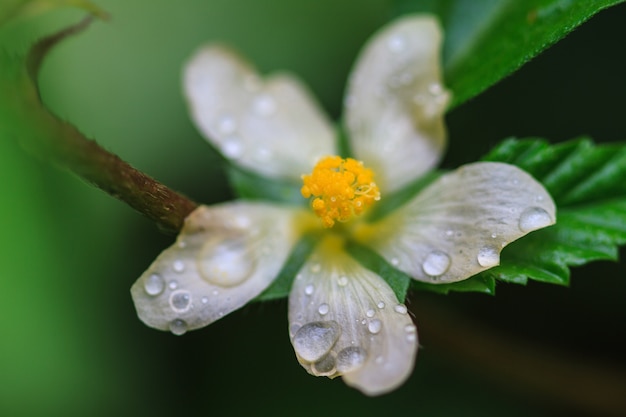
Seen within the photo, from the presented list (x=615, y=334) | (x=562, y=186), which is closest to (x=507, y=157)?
(x=562, y=186)

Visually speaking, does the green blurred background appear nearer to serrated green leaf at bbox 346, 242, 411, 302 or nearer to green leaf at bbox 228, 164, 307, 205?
serrated green leaf at bbox 346, 242, 411, 302

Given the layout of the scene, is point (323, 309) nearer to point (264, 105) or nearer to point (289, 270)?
point (289, 270)

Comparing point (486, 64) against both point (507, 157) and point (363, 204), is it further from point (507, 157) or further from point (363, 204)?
point (363, 204)

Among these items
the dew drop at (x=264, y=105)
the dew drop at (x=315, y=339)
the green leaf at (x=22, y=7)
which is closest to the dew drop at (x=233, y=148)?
the dew drop at (x=264, y=105)

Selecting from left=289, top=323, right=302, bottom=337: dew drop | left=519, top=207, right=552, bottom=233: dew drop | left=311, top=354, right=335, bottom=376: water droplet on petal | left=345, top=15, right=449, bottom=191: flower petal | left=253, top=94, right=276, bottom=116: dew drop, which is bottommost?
left=311, top=354, right=335, bottom=376: water droplet on petal

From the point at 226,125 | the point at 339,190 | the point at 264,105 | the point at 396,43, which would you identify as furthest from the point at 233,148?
the point at 396,43

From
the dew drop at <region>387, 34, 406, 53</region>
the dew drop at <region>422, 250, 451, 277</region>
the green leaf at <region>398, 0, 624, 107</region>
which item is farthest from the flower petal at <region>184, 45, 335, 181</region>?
the dew drop at <region>422, 250, 451, 277</region>

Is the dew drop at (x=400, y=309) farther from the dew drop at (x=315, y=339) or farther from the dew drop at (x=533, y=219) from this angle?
Answer: the dew drop at (x=533, y=219)
